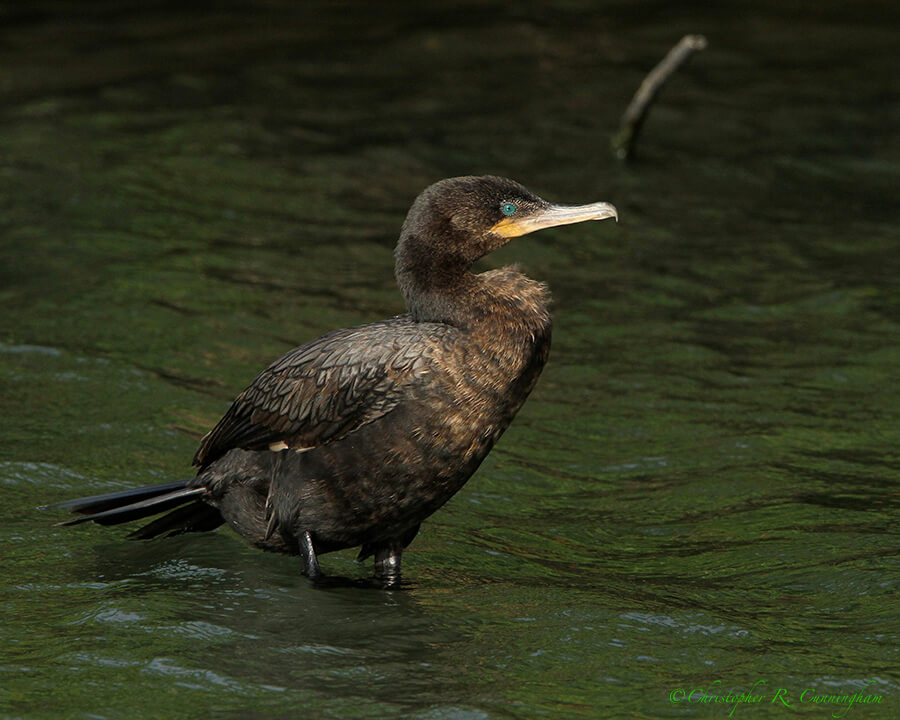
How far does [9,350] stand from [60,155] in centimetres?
341

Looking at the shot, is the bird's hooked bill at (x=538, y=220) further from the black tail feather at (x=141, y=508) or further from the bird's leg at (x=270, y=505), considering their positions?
the black tail feather at (x=141, y=508)

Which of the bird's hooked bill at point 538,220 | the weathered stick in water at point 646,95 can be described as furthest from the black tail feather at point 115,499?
the weathered stick in water at point 646,95

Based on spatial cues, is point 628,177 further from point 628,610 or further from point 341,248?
point 628,610

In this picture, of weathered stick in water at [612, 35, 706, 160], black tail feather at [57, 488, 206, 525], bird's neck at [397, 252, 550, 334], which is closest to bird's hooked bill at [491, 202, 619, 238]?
bird's neck at [397, 252, 550, 334]

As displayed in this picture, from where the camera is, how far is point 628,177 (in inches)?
471

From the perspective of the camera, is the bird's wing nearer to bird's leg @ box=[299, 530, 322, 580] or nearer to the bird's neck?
the bird's neck

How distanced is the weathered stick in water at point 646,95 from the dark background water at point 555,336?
0.19 m

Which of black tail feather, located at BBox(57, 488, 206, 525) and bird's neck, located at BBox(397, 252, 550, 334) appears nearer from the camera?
bird's neck, located at BBox(397, 252, 550, 334)

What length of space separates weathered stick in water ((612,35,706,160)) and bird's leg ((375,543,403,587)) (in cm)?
656

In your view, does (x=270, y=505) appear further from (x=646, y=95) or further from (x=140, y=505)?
(x=646, y=95)

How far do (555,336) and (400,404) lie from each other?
13.0 feet

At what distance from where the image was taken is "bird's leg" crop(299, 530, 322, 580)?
5.76 m

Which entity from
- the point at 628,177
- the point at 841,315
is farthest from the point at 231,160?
the point at 841,315

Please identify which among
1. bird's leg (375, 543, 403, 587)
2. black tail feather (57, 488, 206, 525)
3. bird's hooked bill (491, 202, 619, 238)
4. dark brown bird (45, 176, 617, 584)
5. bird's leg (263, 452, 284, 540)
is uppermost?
bird's hooked bill (491, 202, 619, 238)
